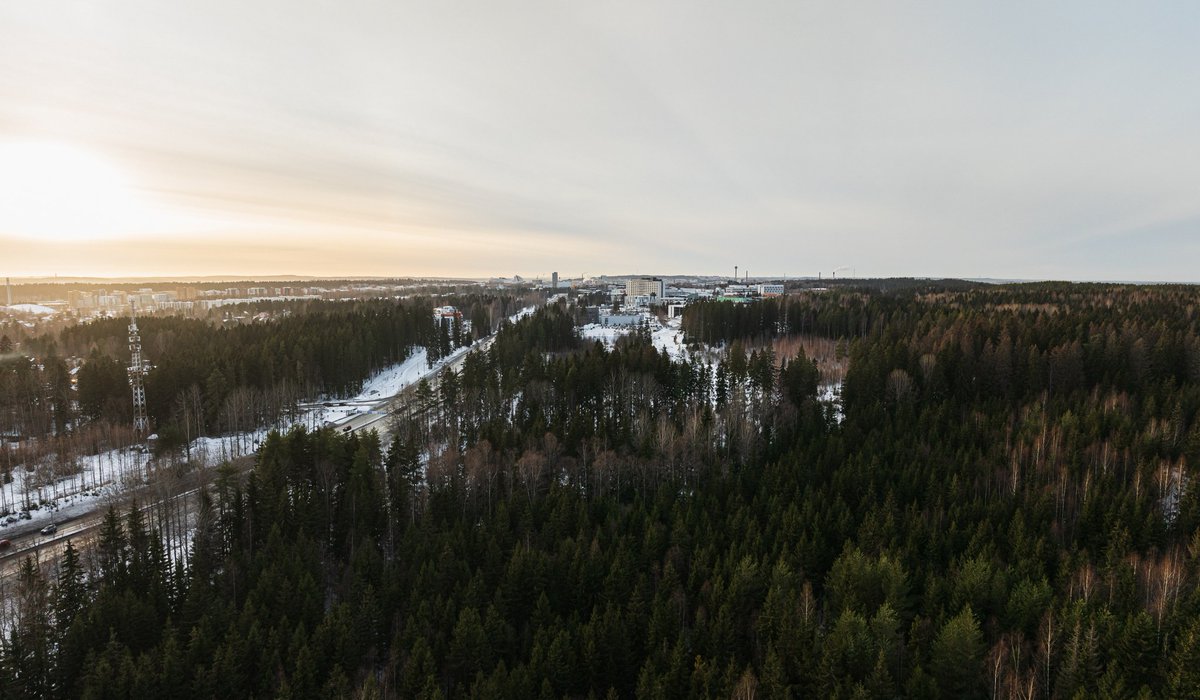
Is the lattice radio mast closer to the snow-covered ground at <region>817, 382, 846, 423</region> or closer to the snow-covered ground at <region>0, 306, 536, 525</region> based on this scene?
the snow-covered ground at <region>0, 306, 536, 525</region>

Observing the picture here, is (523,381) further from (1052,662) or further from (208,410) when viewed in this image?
(1052,662)

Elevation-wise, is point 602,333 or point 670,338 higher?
point 602,333

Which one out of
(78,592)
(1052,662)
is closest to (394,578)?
(78,592)

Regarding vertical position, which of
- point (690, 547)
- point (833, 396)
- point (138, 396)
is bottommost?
point (690, 547)

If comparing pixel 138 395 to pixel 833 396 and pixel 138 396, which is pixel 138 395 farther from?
pixel 833 396

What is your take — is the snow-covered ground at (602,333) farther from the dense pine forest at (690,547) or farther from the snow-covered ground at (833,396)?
the dense pine forest at (690,547)

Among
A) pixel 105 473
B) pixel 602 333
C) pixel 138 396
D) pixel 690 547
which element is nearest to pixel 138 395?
pixel 138 396

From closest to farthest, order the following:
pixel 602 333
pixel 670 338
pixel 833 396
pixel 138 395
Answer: pixel 138 395, pixel 833 396, pixel 670 338, pixel 602 333

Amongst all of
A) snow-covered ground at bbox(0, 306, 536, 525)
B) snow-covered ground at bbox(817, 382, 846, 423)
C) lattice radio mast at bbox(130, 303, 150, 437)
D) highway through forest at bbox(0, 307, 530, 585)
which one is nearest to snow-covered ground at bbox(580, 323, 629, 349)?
snow-covered ground at bbox(817, 382, 846, 423)
